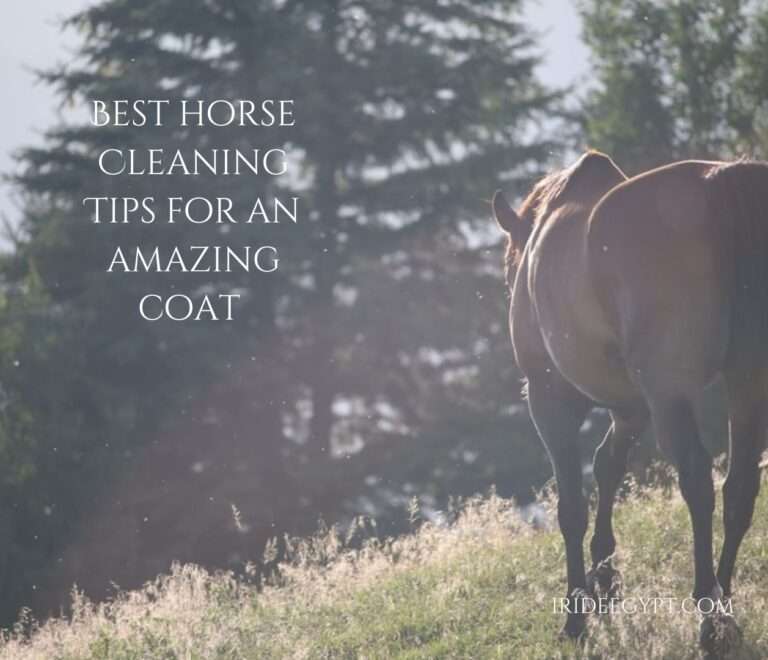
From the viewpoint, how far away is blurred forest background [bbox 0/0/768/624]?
25.0 metres

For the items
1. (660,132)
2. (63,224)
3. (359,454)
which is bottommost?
(359,454)

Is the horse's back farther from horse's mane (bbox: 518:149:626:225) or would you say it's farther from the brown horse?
horse's mane (bbox: 518:149:626:225)

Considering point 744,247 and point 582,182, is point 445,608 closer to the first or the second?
point 582,182

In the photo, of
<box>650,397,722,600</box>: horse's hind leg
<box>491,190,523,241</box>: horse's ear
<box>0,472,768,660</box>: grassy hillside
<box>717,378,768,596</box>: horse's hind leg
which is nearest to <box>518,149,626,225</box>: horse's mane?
<box>491,190,523,241</box>: horse's ear

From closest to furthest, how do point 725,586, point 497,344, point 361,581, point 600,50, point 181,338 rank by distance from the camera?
point 725,586
point 361,581
point 181,338
point 497,344
point 600,50

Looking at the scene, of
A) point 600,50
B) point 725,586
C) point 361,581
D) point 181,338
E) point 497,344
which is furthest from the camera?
point 600,50

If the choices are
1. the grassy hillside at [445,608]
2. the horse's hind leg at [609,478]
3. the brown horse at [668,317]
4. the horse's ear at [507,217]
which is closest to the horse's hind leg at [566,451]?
the brown horse at [668,317]

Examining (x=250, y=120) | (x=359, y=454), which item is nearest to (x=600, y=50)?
(x=250, y=120)

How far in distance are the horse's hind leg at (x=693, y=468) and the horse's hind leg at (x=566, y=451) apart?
101 centimetres

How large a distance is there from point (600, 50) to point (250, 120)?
→ 8212 millimetres

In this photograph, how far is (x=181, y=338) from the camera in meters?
25.5

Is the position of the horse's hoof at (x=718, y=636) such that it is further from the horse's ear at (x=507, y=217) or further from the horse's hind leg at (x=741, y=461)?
the horse's ear at (x=507, y=217)

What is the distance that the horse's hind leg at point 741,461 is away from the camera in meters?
6.71

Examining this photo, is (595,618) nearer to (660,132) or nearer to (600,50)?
(660,132)
